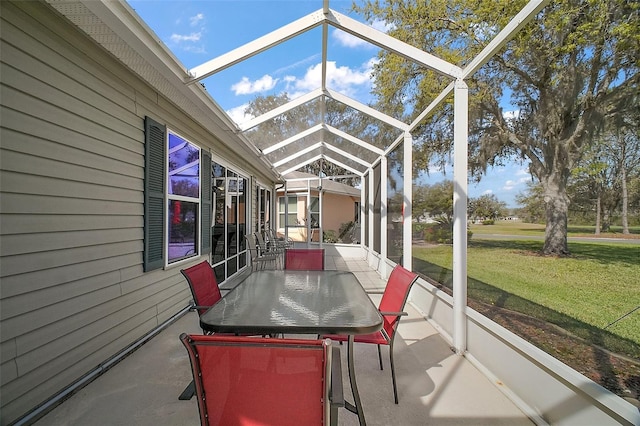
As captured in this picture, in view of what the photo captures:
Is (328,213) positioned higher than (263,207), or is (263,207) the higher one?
(263,207)

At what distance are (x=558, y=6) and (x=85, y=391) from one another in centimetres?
570

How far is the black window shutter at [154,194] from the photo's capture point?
299 centimetres

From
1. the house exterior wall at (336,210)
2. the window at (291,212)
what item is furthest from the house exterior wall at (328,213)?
the window at (291,212)

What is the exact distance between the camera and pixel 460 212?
288 centimetres

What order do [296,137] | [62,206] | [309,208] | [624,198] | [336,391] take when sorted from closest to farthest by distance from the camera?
[336,391] < [624,198] < [62,206] < [296,137] < [309,208]

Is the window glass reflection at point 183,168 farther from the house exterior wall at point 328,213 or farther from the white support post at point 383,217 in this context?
the house exterior wall at point 328,213

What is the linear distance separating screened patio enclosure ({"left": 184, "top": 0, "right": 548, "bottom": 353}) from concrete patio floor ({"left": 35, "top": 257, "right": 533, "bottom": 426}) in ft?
1.67

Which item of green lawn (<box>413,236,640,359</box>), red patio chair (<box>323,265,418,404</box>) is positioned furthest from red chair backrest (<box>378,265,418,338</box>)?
green lawn (<box>413,236,640,359</box>)

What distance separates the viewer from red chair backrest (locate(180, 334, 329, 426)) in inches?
41.9

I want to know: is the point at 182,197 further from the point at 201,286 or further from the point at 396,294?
the point at 396,294

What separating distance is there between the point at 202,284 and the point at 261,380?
149cm

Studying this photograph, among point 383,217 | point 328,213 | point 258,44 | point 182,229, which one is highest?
point 258,44

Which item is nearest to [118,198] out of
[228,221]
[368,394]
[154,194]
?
[154,194]

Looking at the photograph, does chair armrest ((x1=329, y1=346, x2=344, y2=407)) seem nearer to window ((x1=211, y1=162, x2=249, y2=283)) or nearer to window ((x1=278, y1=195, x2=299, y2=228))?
window ((x1=211, y1=162, x2=249, y2=283))
